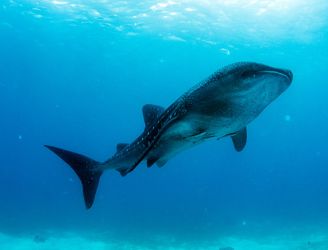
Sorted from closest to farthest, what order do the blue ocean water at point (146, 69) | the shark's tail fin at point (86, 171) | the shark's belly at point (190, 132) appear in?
the shark's belly at point (190, 132) < the shark's tail fin at point (86, 171) < the blue ocean water at point (146, 69)

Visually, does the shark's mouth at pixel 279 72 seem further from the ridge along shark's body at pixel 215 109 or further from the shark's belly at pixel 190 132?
the shark's belly at pixel 190 132

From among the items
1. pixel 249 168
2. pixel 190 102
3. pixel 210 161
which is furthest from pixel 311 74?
pixel 249 168

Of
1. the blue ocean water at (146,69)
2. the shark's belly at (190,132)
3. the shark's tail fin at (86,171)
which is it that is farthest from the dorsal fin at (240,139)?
the blue ocean water at (146,69)

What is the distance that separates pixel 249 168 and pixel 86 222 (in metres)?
134

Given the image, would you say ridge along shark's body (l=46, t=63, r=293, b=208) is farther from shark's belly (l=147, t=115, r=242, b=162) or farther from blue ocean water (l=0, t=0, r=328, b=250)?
blue ocean water (l=0, t=0, r=328, b=250)

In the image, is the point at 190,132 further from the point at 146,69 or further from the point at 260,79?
the point at 146,69

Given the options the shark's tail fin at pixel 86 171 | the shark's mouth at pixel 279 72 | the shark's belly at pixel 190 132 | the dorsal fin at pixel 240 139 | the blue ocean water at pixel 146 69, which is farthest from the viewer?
the blue ocean water at pixel 146 69

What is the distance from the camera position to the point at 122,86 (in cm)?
7381

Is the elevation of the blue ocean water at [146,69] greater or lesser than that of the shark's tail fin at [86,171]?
greater

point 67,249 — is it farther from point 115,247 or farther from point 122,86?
point 122,86

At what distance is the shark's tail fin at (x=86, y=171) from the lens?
19.1 feet

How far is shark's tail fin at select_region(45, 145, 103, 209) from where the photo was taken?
19.1 feet

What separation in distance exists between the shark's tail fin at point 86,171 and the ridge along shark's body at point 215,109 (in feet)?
3.92

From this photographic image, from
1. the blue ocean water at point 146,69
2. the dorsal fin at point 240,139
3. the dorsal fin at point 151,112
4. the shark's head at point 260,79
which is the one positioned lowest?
the shark's head at point 260,79
